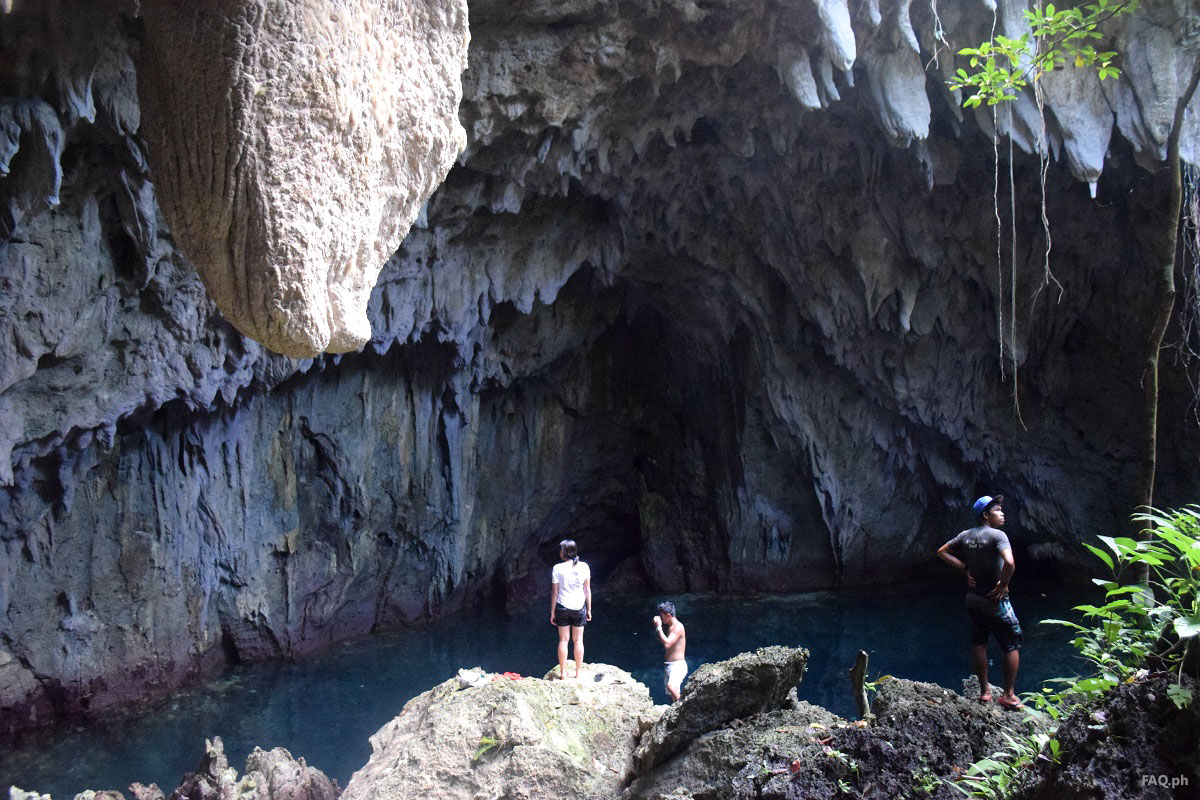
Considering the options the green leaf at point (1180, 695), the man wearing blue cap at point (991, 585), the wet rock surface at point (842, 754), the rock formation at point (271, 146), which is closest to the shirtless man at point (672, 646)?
the wet rock surface at point (842, 754)

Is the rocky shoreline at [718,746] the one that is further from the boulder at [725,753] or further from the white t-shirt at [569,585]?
the white t-shirt at [569,585]

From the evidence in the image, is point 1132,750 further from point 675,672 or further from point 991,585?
point 675,672

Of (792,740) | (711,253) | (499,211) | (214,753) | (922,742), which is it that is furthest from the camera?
(711,253)

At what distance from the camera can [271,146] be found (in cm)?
295

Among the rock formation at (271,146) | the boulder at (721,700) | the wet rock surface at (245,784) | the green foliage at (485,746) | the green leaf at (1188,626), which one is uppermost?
the rock formation at (271,146)

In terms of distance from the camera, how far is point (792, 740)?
390cm

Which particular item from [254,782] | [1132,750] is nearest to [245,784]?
[254,782]

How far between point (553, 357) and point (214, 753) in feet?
23.5

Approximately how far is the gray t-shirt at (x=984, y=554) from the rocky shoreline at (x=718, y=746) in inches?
28.8

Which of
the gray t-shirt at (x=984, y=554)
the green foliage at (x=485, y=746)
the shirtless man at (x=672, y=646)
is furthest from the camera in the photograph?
the shirtless man at (x=672, y=646)

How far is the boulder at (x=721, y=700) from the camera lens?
14.2 feet

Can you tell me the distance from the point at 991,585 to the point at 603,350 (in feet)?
29.6

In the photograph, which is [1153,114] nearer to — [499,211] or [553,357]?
[499,211]

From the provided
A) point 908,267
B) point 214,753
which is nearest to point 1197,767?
point 214,753
